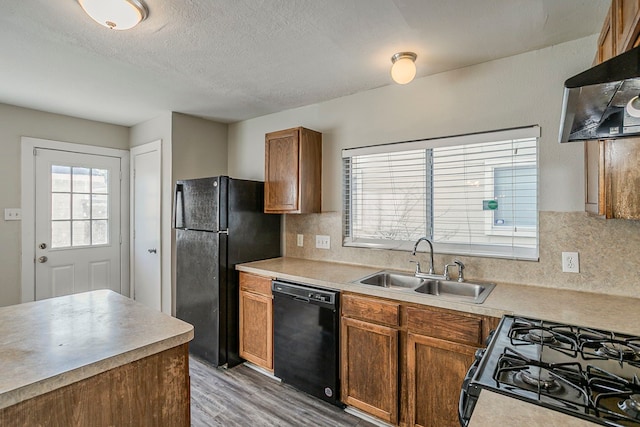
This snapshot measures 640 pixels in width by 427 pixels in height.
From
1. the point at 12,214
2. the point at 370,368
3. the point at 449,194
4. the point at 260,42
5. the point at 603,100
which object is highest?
the point at 260,42

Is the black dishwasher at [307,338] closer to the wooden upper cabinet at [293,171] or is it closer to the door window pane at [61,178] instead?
the wooden upper cabinet at [293,171]

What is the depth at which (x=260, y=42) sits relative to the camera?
1.98 meters

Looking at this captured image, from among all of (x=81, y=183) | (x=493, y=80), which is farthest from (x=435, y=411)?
(x=81, y=183)

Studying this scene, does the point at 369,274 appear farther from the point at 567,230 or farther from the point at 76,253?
the point at 76,253

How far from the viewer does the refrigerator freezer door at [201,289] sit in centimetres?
276

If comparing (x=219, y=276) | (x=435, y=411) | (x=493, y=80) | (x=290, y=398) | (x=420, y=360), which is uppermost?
(x=493, y=80)

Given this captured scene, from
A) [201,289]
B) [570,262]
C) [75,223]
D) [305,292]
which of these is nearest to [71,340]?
[305,292]

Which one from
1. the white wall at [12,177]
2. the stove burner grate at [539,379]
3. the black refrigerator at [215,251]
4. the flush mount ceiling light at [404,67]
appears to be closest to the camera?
the stove burner grate at [539,379]

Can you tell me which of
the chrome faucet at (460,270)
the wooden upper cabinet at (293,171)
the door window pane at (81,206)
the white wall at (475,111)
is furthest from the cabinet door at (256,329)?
the door window pane at (81,206)

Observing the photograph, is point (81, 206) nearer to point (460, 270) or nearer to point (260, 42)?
point (260, 42)

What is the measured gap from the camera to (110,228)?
3.84 metres

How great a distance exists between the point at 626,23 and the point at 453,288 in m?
1.60

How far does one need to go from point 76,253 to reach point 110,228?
0.43 m

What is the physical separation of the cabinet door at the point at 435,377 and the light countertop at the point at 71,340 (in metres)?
1.27
